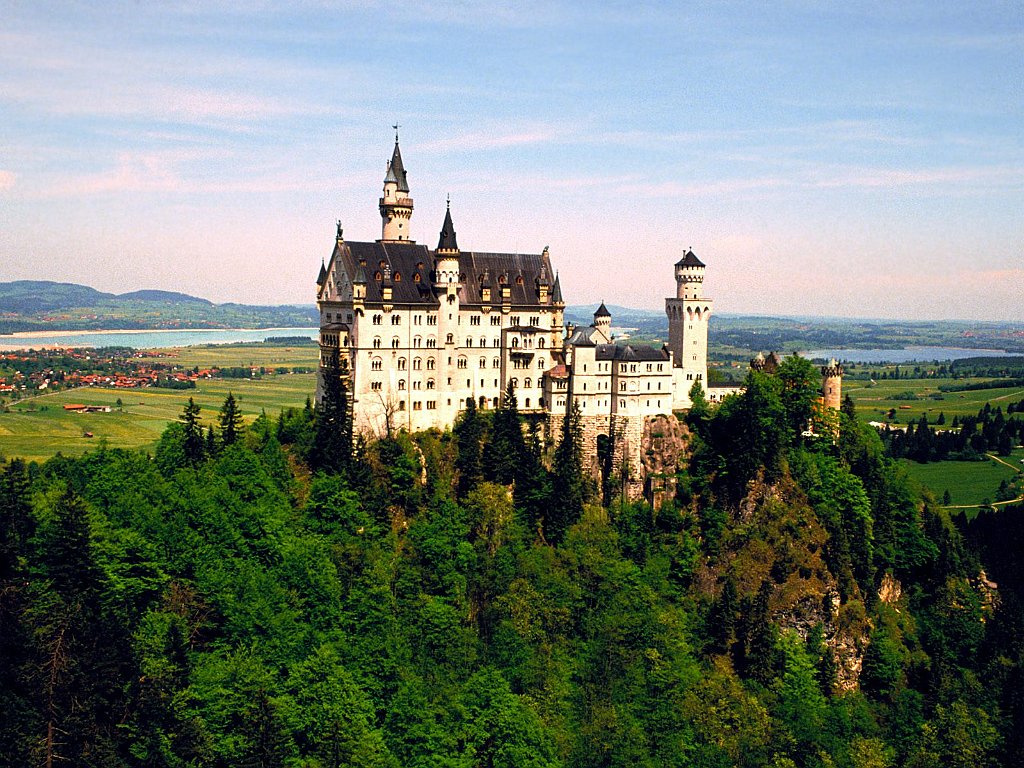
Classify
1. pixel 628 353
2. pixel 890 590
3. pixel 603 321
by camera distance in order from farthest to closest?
pixel 603 321 → pixel 890 590 → pixel 628 353

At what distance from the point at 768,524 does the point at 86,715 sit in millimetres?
59803

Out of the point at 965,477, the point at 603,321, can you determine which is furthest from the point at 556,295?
the point at 965,477

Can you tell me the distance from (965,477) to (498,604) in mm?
104897

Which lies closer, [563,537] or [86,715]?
[86,715]

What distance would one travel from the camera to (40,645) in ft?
186

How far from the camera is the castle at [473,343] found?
9550 centimetres

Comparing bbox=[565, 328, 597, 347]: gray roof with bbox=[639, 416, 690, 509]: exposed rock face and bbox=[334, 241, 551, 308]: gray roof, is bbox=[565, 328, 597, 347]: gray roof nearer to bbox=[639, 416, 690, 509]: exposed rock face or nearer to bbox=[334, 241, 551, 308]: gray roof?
bbox=[334, 241, 551, 308]: gray roof

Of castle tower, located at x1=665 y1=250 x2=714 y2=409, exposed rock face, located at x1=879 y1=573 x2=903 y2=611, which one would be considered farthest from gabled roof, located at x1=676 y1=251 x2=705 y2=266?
exposed rock face, located at x1=879 y1=573 x2=903 y2=611

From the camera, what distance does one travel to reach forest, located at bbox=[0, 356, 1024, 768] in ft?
197

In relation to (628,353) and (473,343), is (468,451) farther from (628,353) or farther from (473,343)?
(628,353)

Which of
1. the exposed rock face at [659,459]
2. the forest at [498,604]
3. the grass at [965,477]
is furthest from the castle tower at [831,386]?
the grass at [965,477]

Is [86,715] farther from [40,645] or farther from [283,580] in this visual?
[283,580]

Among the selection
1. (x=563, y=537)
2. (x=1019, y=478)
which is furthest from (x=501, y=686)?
(x=1019, y=478)

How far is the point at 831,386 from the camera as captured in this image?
341 feet
